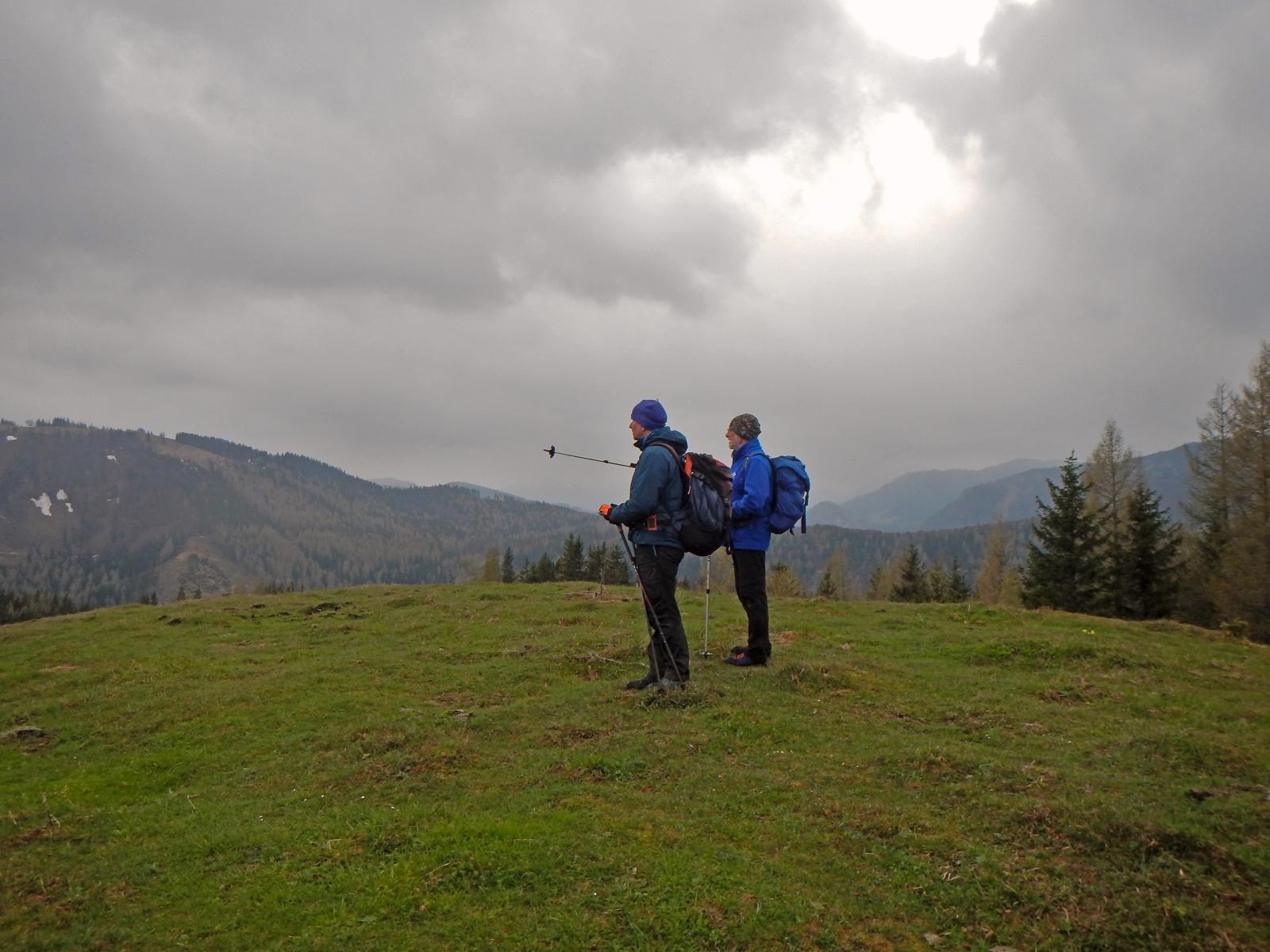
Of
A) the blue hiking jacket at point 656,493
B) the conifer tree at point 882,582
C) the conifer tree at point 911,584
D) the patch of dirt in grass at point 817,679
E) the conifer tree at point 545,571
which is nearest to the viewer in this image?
the blue hiking jacket at point 656,493

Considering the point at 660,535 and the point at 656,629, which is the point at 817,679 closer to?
the point at 656,629

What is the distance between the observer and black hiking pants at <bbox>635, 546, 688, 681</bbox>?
9.87m

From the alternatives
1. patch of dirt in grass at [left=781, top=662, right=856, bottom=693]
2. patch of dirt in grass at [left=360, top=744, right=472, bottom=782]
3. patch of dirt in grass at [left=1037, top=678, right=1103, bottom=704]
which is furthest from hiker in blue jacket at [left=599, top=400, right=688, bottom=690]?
patch of dirt in grass at [left=1037, top=678, right=1103, bottom=704]

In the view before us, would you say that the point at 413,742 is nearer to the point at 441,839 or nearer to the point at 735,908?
the point at 441,839

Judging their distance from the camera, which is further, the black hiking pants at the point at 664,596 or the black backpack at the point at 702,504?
the black backpack at the point at 702,504

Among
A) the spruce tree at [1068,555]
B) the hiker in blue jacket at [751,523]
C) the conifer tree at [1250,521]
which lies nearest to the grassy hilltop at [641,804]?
the hiker in blue jacket at [751,523]

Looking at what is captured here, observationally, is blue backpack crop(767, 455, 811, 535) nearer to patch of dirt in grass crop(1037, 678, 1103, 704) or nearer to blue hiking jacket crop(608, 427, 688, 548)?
blue hiking jacket crop(608, 427, 688, 548)

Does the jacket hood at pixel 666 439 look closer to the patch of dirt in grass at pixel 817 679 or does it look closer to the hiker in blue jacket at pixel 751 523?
the hiker in blue jacket at pixel 751 523

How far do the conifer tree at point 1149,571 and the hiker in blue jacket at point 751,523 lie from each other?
3905cm

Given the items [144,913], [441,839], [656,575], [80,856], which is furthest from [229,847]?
[656,575]

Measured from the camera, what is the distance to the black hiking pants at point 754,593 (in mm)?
10992

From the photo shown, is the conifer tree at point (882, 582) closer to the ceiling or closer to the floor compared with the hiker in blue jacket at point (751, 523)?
closer to the floor

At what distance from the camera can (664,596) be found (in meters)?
9.93

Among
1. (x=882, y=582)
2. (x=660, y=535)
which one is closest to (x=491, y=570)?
(x=882, y=582)
